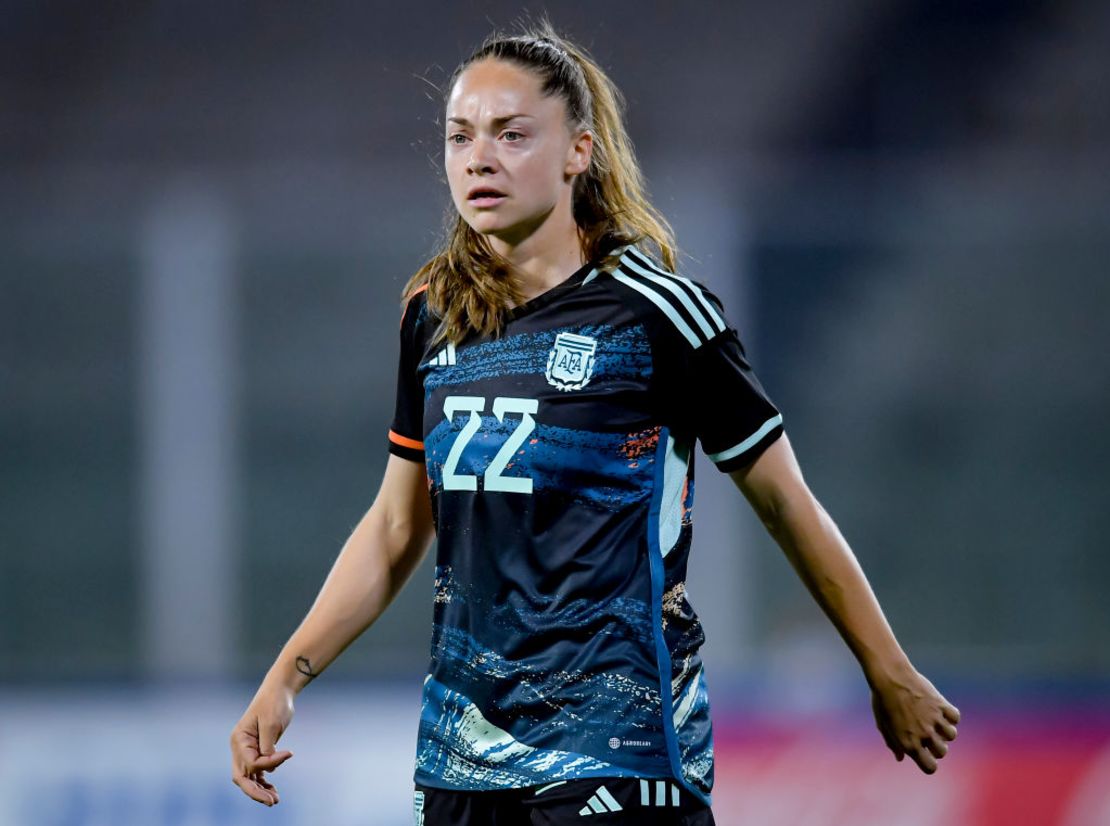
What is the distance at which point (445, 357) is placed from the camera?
2402 mm

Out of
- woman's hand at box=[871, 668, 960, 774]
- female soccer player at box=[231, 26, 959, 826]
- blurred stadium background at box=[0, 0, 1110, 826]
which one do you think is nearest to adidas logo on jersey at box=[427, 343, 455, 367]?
female soccer player at box=[231, 26, 959, 826]

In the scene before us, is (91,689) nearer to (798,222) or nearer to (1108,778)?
(1108,778)

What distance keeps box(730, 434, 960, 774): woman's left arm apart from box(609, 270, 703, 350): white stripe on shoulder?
0.20 metres

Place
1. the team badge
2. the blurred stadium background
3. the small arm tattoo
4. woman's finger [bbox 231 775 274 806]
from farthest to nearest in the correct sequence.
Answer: the blurred stadium background → the small arm tattoo → woman's finger [bbox 231 775 274 806] → the team badge

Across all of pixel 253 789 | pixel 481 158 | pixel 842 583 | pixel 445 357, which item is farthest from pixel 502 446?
pixel 253 789

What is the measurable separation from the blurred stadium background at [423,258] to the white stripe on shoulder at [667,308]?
4126 millimetres

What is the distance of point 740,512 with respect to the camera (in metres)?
6.79

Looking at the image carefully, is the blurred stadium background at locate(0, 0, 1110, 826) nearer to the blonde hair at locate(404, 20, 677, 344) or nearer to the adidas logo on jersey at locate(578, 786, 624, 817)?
the blonde hair at locate(404, 20, 677, 344)

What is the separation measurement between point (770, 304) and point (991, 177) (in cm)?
127

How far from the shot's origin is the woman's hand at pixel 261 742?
2377 millimetres

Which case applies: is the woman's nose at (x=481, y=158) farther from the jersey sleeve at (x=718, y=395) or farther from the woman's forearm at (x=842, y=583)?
the woman's forearm at (x=842, y=583)

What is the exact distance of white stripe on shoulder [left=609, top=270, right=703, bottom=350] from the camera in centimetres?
227

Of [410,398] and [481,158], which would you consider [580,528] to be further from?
[481,158]

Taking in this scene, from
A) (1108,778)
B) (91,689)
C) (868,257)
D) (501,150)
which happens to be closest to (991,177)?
(868,257)
